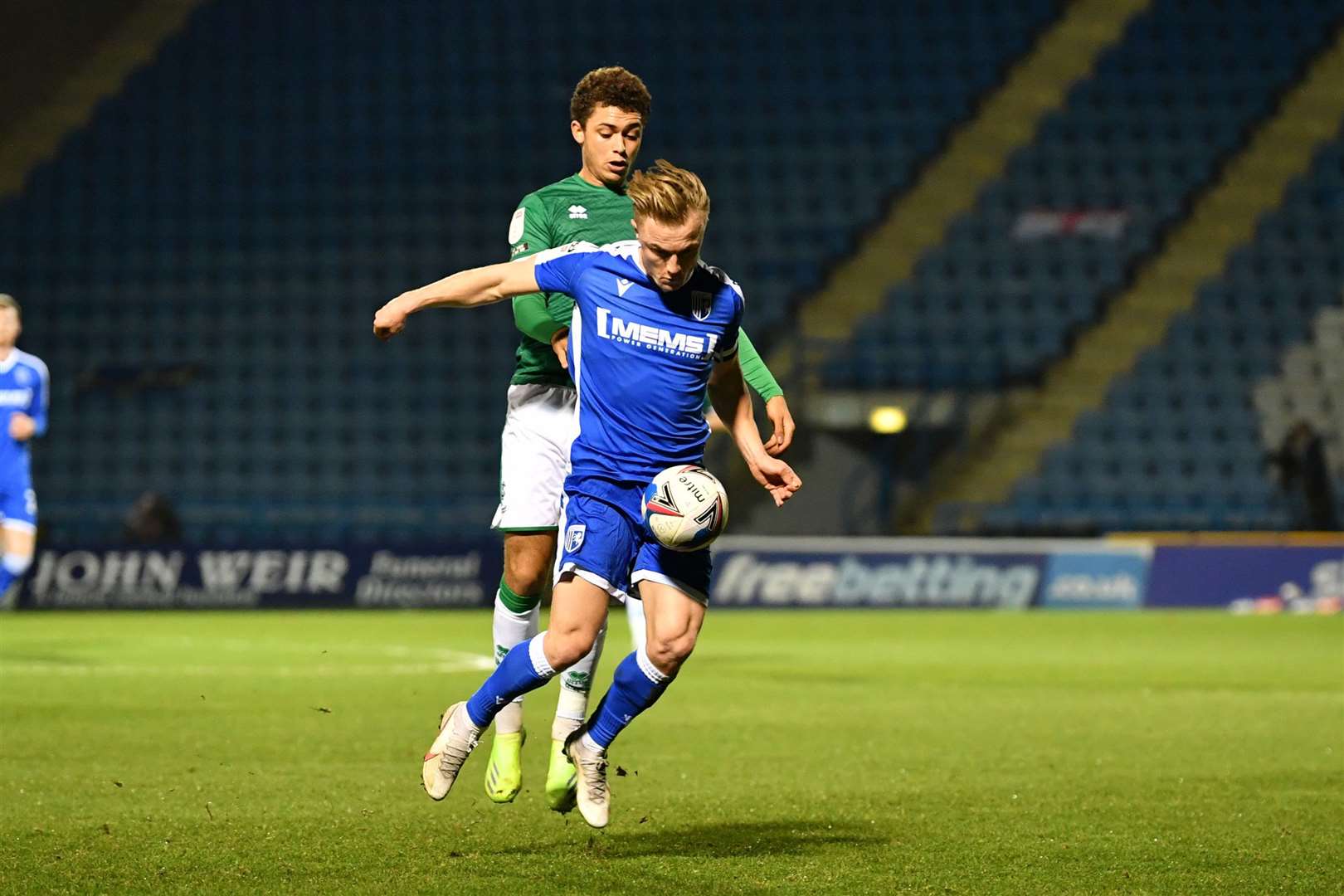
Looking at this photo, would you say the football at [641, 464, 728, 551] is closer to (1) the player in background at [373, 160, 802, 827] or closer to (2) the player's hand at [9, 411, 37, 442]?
(1) the player in background at [373, 160, 802, 827]

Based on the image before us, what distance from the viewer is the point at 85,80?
24891mm

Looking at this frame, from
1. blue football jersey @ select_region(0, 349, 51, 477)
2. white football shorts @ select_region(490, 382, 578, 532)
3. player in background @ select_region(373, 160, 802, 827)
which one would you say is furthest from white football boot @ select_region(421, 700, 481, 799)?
blue football jersey @ select_region(0, 349, 51, 477)

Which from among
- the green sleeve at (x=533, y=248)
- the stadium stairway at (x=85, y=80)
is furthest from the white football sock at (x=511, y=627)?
the stadium stairway at (x=85, y=80)

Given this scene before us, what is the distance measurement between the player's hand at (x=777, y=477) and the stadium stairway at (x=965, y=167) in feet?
58.1

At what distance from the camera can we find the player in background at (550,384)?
19.1ft

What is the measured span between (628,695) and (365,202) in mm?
19770

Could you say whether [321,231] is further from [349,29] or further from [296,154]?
[349,29]

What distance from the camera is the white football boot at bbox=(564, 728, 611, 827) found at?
5129mm

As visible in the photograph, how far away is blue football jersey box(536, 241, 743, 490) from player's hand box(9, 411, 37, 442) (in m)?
7.53

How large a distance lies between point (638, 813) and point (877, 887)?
1.47 m

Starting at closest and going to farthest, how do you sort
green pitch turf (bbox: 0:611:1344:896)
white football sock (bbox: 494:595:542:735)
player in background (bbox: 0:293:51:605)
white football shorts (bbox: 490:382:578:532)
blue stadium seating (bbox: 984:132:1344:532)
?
green pitch turf (bbox: 0:611:1344:896) → white football shorts (bbox: 490:382:578:532) → white football sock (bbox: 494:595:542:735) → player in background (bbox: 0:293:51:605) → blue stadium seating (bbox: 984:132:1344:532)

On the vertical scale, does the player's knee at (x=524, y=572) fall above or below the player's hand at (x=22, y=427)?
above

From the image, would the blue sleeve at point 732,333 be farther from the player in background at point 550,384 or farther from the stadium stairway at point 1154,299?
the stadium stairway at point 1154,299

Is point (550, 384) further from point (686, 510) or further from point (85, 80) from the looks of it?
point (85, 80)
